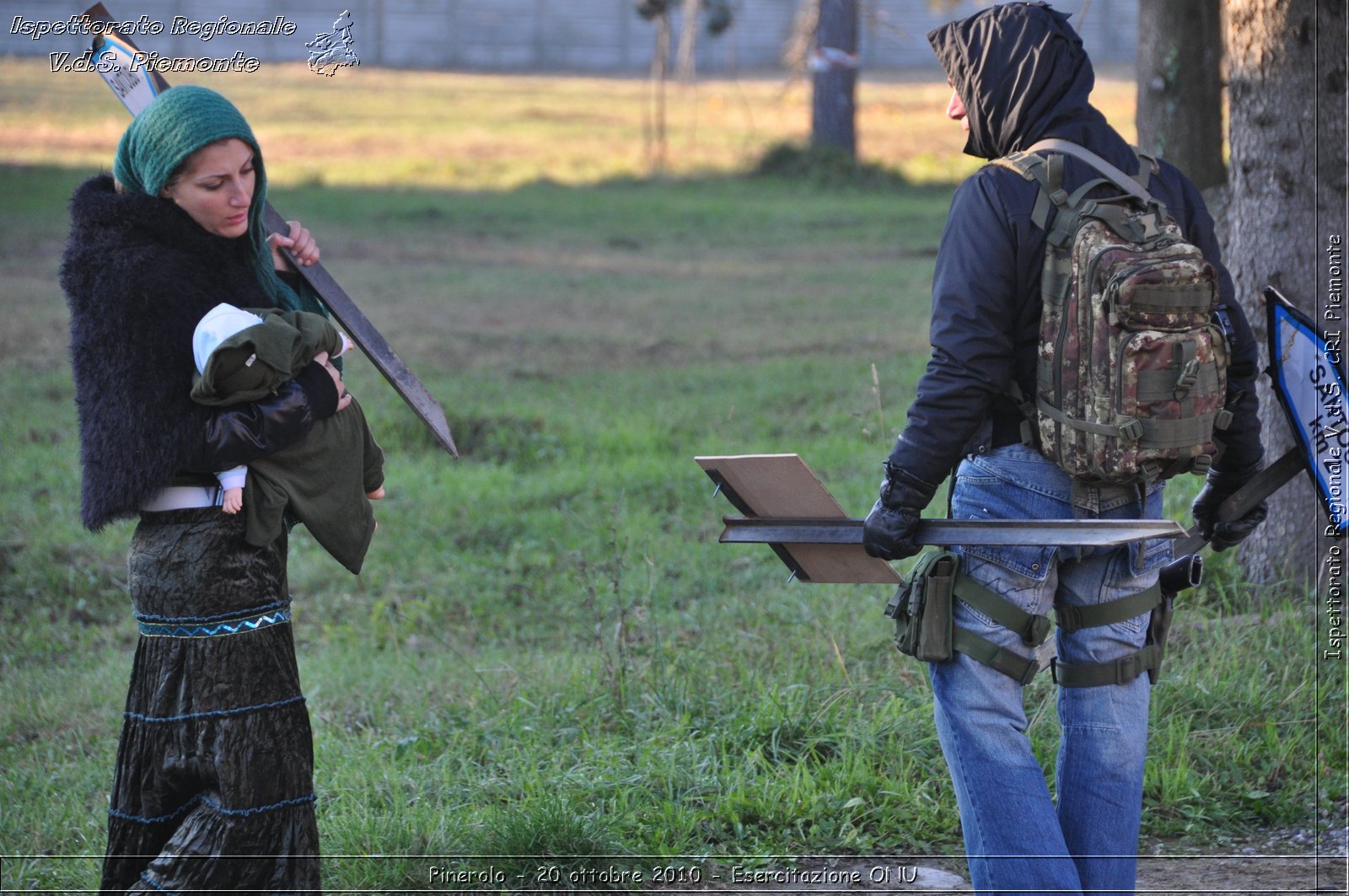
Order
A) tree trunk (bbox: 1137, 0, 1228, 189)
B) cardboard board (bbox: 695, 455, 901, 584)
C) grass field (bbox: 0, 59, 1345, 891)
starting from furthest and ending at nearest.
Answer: tree trunk (bbox: 1137, 0, 1228, 189) → grass field (bbox: 0, 59, 1345, 891) → cardboard board (bbox: 695, 455, 901, 584)

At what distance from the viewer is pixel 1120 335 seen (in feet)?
8.50

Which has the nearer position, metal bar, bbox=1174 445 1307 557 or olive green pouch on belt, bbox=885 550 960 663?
olive green pouch on belt, bbox=885 550 960 663

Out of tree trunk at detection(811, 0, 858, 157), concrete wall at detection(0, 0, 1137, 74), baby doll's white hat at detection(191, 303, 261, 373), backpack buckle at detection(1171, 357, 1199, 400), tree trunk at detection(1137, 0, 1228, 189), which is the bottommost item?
backpack buckle at detection(1171, 357, 1199, 400)

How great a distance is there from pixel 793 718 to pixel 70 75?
61.6 feet

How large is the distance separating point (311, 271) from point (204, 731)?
3.75 feet

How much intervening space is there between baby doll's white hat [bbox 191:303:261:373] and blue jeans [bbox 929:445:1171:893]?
5.29 ft

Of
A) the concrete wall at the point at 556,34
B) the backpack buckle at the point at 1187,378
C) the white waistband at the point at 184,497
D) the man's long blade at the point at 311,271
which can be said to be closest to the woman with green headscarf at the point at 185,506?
the white waistband at the point at 184,497

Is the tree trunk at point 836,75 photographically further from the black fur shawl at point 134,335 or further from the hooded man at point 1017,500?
the black fur shawl at point 134,335

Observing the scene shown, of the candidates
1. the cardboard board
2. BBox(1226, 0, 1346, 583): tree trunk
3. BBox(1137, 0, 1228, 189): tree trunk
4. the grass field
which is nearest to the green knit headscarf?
the cardboard board

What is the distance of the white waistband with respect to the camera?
9.02 feet

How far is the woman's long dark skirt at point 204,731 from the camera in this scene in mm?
2723

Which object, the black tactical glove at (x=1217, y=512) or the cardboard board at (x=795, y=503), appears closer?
the cardboard board at (x=795, y=503)

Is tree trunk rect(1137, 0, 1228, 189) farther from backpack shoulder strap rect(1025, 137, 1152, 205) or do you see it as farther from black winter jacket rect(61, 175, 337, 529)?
black winter jacket rect(61, 175, 337, 529)

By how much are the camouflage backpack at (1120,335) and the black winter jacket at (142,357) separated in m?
1.63
